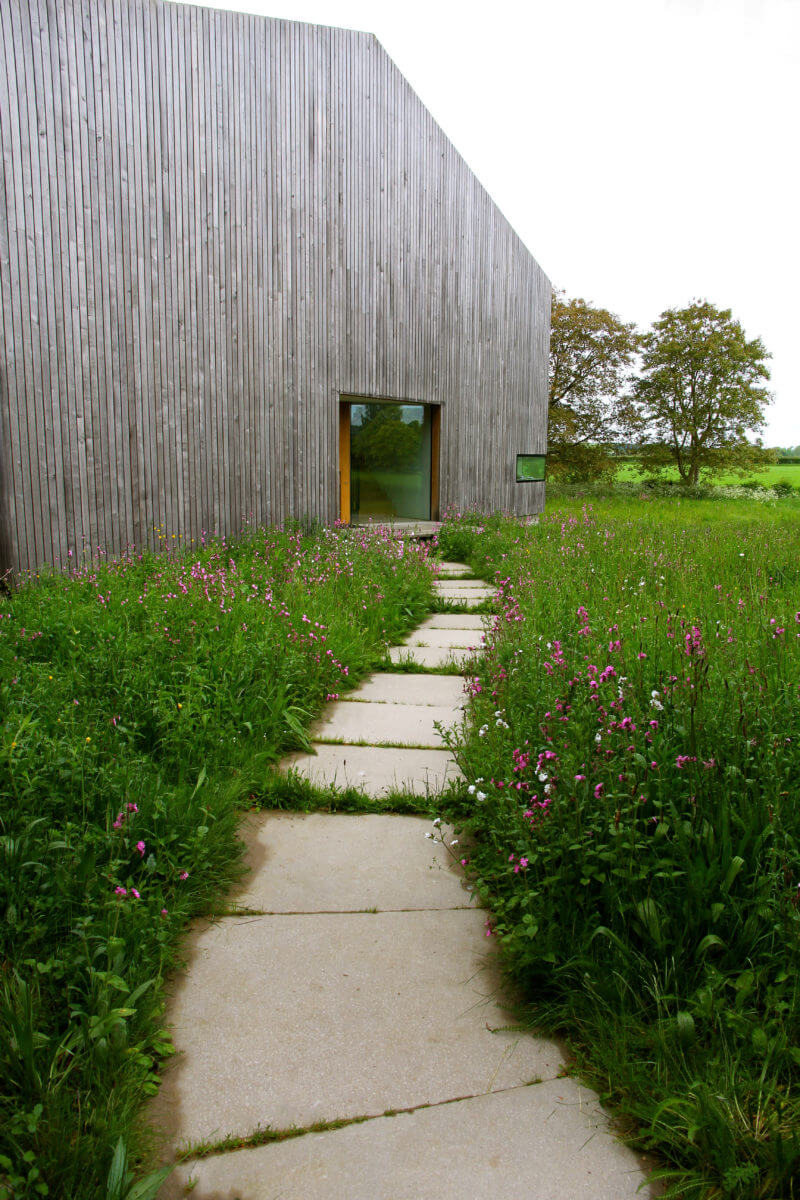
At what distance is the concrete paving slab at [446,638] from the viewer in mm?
5340

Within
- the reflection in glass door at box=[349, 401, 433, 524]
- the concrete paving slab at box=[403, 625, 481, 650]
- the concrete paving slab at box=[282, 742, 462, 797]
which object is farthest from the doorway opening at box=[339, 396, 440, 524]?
the concrete paving slab at box=[282, 742, 462, 797]

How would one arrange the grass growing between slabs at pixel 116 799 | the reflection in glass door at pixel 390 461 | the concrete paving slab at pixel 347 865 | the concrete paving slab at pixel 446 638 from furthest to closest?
the reflection in glass door at pixel 390 461 < the concrete paving slab at pixel 446 638 < the concrete paving slab at pixel 347 865 < the grass growing between slabs at pixel 116 799

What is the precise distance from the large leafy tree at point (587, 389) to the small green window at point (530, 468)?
9.10m

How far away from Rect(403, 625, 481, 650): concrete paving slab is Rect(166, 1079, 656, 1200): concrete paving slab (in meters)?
3.73

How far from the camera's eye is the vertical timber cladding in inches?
254

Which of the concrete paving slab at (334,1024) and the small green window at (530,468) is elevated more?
the small green window at (530,468)

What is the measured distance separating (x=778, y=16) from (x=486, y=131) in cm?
846

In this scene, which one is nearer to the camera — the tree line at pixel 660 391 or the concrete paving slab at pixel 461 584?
the concrete paving slab at pixel 461 584

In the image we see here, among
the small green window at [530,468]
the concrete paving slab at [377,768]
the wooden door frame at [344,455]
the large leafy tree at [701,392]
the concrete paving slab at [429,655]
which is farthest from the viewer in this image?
the large leafy tree at [701,392]

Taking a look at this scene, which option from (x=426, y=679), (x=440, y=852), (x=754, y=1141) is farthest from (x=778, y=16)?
(x=754, y=1141)

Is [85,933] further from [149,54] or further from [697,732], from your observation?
[149,54]

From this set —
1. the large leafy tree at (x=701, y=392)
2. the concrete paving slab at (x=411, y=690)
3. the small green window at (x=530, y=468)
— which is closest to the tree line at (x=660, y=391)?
the large leafy tree at (x=701, y=392)

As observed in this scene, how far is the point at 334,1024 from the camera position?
182 centimetres

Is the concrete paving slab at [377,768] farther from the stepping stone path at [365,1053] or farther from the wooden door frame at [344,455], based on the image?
the wooden door frame at [344,455]
